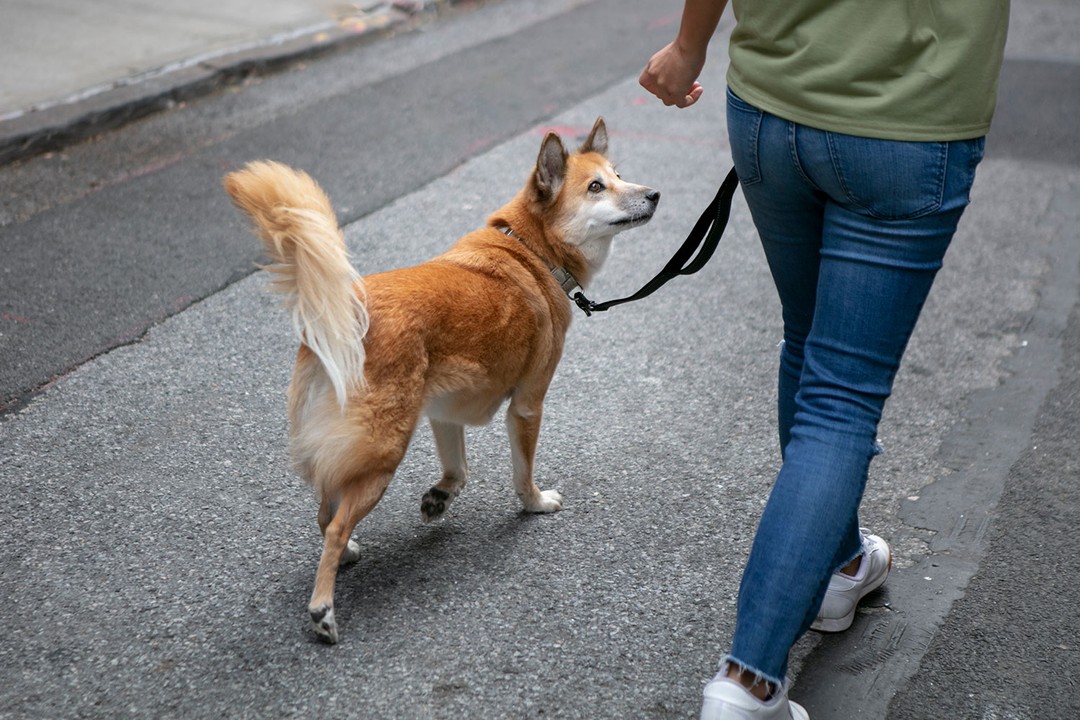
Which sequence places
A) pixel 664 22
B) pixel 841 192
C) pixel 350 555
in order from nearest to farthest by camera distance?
pixel 841 192
pixel 350 555
pixel 664 22

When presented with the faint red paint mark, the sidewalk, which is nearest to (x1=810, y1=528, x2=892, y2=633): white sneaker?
the sidewalk

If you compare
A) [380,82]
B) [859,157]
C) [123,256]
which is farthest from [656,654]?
[380,82]

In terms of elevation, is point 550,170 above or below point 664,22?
above

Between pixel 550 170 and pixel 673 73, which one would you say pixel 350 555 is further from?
pixel 673 73

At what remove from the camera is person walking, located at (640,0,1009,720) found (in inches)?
78.8

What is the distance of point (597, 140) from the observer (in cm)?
370

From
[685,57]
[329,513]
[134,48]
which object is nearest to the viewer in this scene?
[685,57]

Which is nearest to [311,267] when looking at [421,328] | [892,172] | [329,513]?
[421,328]

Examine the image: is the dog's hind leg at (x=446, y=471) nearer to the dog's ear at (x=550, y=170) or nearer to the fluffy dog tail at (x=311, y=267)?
the fluffy dog tail at (x=311, y=267)

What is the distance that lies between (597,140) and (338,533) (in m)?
1.70

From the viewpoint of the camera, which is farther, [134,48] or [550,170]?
[134,48]

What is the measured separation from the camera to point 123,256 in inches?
197

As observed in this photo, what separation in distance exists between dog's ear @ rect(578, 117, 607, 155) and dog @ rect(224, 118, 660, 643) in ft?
0.63

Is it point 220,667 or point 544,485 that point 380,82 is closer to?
point 544,485
